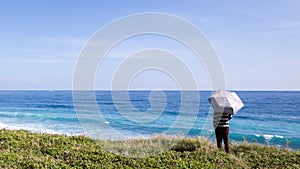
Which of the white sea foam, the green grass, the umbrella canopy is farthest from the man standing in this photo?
the white sea foam

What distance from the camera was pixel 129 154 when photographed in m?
9.29

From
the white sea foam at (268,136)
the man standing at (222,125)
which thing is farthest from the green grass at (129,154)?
the white sea foam at (268,136)

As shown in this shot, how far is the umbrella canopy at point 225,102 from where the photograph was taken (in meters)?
9.88

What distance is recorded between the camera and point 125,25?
8906mm

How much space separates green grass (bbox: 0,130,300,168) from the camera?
26.3 ft

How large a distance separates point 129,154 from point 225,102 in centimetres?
331

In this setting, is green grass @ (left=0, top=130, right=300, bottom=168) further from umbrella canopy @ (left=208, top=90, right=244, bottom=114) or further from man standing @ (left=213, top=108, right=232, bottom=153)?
umbrella canopy @ (left=208, top=90, right=244, bottom=114)

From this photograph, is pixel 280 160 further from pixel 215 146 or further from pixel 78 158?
pixel 78 158

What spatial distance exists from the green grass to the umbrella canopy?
1.29 m

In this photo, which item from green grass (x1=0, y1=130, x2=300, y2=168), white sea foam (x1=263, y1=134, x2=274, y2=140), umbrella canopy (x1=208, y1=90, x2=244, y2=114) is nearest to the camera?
green grass (x1=0, y1=130, x2=300, y2=168)

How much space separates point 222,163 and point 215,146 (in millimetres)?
1817

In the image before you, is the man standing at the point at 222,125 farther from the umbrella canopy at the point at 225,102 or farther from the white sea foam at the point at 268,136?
the white sea foam at the point at 268,136

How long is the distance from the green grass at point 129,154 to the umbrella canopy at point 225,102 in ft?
4.23

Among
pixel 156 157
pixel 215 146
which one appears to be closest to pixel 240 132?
pixel 215 146
